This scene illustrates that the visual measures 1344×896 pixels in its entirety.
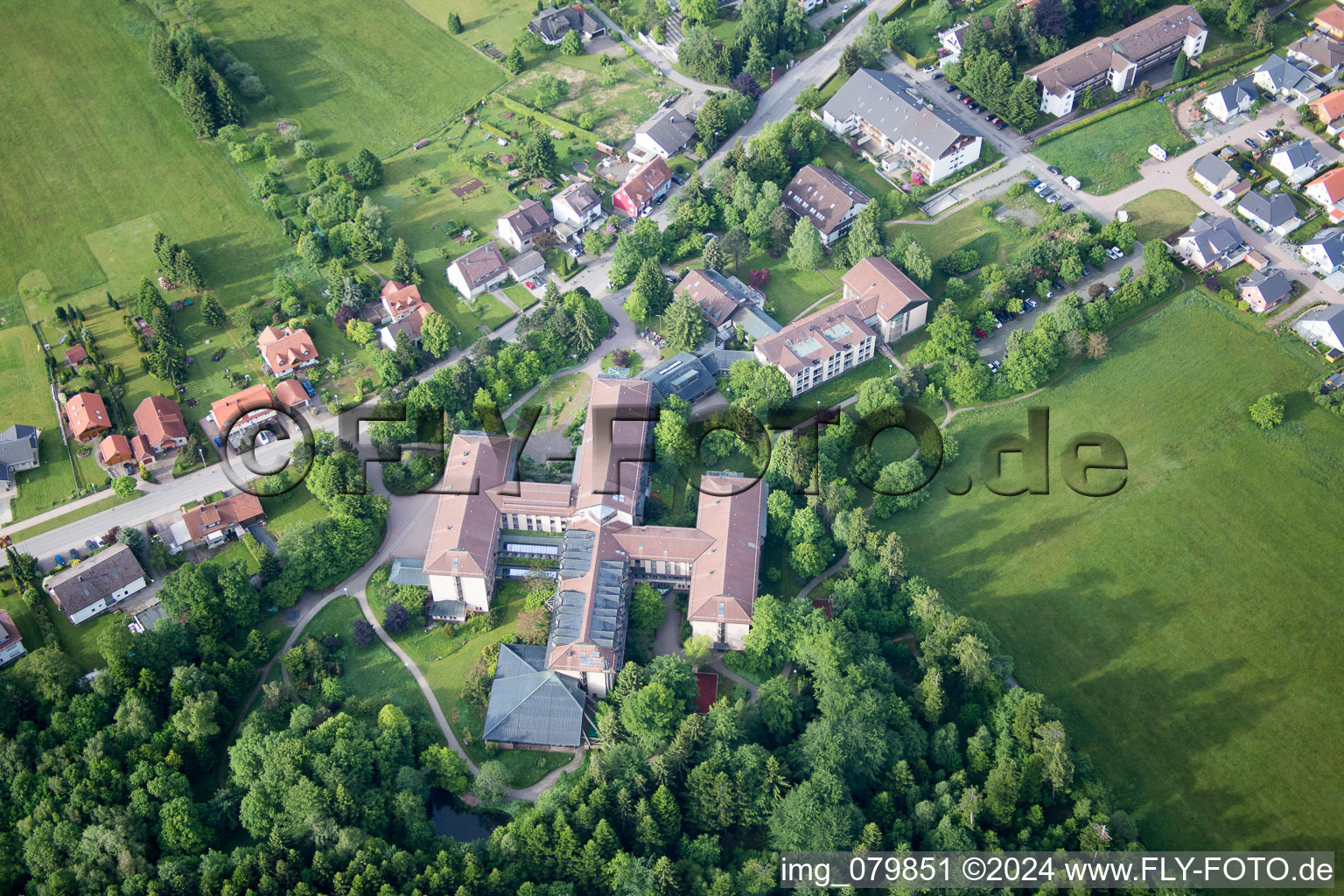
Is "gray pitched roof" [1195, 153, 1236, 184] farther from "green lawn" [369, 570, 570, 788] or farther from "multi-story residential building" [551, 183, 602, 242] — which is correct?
"green lawn" [369, 570, 570, 788]

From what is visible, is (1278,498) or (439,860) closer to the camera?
(439,860)

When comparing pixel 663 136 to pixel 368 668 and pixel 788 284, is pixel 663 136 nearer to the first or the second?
Answer: pixel 788 284

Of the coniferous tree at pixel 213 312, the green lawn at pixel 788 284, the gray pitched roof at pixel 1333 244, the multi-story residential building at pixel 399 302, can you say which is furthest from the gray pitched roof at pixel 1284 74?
the coniferous tree at pixel 213 312

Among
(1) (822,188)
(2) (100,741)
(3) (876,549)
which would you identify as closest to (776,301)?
(1) (822,188)

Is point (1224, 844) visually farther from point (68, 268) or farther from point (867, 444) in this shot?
point (68, 268)

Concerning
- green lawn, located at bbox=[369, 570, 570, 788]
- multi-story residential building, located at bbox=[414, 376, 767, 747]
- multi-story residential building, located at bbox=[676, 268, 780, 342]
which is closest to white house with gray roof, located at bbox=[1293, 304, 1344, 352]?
multi-story residential building, located at bbox=[676, 268, 780, 342]

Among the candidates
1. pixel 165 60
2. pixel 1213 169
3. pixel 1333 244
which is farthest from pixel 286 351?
pixel 1333 244
